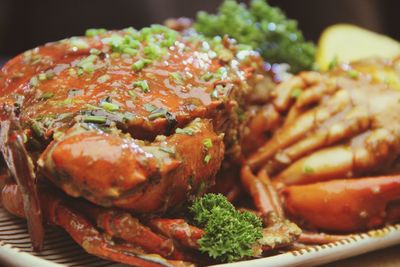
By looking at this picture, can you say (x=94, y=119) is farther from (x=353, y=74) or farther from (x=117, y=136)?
(x=353, y=74)

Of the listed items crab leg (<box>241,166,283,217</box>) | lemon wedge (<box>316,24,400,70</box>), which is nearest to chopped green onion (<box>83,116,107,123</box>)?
crab leg (<box>241,166,283,217</box>)

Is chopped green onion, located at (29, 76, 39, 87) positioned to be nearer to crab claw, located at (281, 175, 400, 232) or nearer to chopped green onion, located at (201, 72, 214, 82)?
chopped green onion, located at (201, 72, 214, 82)

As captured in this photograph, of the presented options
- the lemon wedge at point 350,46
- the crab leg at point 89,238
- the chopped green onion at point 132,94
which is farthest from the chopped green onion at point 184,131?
the lemon wedge at point 350,46

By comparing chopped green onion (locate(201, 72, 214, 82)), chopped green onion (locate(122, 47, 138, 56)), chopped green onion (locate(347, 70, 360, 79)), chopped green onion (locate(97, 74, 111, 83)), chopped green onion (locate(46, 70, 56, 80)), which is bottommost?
chopped green onion (locate(46, 70, 56, 80))

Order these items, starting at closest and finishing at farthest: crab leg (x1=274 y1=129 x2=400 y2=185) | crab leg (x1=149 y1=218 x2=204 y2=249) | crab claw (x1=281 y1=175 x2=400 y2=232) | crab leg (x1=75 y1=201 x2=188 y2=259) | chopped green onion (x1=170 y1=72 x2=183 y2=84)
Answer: crab leg (x1=75 y1=201 x2=188 y2=259)
crab leg (x1=149 y1=218 x2=204 y2=249)
chopped green onion (x1=170 y1=72 x2=183 y2=84)
crab claw (x1=281 y1=175 x2=400 y2=232)
crab leg (x1=274 y1=129 x2=400 y2=185)

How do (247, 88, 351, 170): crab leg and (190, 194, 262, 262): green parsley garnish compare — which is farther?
(247, 88, 351, 170): crab leg

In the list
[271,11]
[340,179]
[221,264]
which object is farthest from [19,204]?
[271,11]
